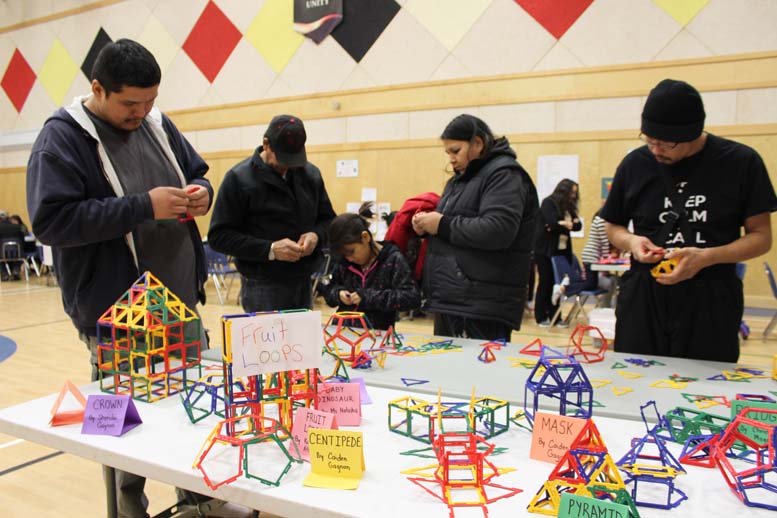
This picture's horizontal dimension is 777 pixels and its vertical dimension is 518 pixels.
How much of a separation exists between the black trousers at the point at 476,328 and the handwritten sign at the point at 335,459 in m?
1.28

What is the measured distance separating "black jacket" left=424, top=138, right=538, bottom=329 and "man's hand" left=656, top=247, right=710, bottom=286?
60 cm

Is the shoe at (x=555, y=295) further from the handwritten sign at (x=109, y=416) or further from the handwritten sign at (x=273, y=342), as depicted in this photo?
the handwritten sign at (x=109, y=416)

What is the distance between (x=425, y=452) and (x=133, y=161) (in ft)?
4.26

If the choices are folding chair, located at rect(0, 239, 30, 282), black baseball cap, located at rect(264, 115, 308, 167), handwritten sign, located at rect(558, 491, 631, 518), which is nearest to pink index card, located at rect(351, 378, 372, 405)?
handwritten sign, located at rect(558, 491, 631, 518)

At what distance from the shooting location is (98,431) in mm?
1267

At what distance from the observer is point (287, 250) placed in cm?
234

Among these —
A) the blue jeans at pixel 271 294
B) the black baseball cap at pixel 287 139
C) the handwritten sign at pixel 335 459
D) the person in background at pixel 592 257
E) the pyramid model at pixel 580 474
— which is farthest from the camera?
the person in background at pixel 592 257

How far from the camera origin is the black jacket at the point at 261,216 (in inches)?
94.6

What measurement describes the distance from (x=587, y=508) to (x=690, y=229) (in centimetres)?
130

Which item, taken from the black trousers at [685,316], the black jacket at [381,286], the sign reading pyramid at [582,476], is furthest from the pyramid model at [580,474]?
the black jacket at [381,286]

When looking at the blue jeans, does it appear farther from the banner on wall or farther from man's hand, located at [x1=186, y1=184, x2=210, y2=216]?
the banner on wall

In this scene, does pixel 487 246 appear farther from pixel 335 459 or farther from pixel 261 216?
pixel 335 459

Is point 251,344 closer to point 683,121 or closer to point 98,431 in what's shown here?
point 98,431

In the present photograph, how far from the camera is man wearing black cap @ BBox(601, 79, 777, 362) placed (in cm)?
177
